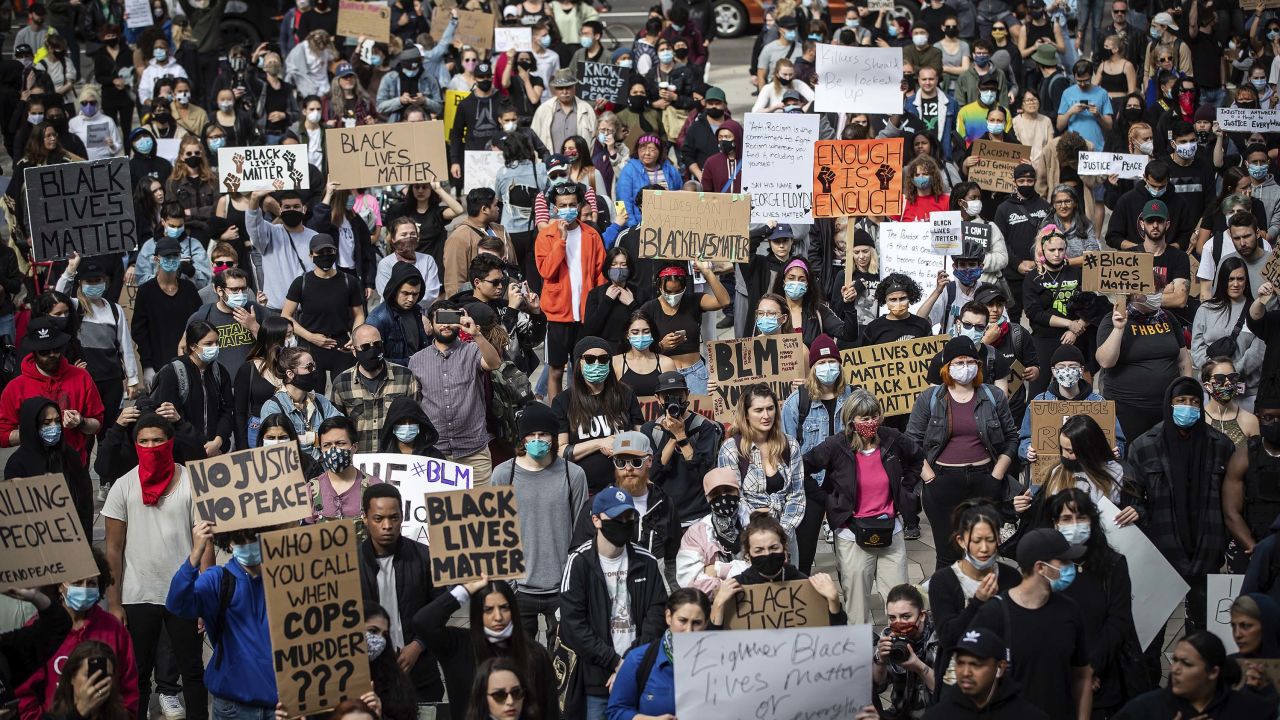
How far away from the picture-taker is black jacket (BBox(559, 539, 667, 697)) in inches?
328

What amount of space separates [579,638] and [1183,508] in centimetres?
397

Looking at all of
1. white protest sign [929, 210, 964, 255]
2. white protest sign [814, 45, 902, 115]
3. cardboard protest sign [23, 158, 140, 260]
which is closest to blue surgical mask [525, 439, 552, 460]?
white protest sign [929, 210, 964, 255]

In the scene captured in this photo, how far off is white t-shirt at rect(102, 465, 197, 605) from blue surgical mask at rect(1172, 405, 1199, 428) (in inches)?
225

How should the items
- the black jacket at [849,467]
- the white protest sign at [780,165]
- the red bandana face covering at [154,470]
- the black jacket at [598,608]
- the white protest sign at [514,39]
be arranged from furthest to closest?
the white protest sign at [514,39] < the white protest sign at [780,165] < the black jacket at [849,467] < the red bandana face covering at [154,470] < the black jacket at [598,608]

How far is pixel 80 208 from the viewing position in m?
14.0

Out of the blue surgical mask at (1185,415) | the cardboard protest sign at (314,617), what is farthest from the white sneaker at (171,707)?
the blue surgical mask at (1185,415)

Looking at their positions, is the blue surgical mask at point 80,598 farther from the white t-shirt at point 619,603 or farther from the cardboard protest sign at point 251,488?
the white t-shirt at point 619,603

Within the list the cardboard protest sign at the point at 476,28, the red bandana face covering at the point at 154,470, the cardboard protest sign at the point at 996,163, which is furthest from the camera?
the cardboard protest sign at the point at 476,28

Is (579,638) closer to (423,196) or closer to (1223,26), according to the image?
(423,196)

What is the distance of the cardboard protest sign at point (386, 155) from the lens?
15.1 m

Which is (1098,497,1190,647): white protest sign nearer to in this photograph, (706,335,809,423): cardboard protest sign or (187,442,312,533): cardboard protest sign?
(706,335,809,423): cardboard protest sign

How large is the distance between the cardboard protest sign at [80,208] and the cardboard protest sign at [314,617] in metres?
6.70

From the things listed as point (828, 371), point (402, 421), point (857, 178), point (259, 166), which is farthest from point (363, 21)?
point (402, 421)

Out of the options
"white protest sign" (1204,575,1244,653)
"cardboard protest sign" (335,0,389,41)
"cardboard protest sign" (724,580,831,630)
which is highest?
"cardboard protest sign" (335,0,389,41)
